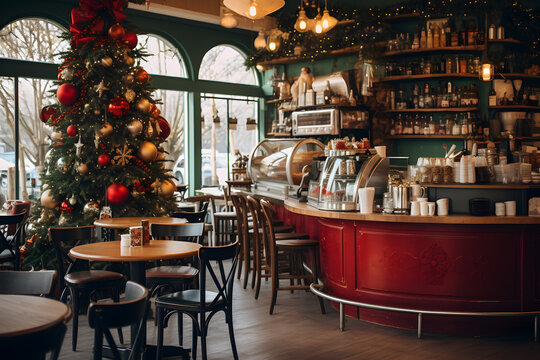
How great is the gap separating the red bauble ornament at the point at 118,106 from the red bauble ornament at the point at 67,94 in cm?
37

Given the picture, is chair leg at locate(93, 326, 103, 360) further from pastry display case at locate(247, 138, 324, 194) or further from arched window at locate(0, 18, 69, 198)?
arched window at locate(0, 18, 69, 198)

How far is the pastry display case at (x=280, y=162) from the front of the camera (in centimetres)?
692

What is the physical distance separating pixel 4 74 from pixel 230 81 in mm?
3993

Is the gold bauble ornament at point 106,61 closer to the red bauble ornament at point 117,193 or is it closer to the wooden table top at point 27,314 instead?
the red bauble ornament at point 117,193

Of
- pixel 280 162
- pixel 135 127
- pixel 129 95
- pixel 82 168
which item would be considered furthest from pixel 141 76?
pixel 280 162

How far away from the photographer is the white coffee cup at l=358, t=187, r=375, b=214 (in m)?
4.75

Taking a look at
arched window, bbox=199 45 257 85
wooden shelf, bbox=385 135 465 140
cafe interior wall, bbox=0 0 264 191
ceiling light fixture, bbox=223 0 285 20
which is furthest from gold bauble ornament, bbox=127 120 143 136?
arched window, bbox=199 45 257 85

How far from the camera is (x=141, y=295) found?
7.93 feet

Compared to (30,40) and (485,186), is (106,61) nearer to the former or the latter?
(30,40)

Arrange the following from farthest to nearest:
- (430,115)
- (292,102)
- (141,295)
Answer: (292,102) → (430,115) → (141,295)

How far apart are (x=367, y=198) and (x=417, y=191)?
1.33 feet

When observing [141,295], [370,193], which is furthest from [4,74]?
[141,295]

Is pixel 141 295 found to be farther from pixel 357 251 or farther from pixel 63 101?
pixel 63 101

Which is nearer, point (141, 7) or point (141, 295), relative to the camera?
point (141, 295)
